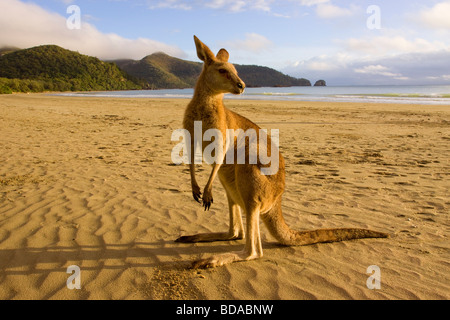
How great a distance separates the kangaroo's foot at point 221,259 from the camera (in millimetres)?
2740

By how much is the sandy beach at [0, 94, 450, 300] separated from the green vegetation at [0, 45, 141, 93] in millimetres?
69085

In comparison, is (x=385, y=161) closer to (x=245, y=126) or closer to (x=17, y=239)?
(x=245, y=126)

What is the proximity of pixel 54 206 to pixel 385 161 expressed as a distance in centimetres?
619

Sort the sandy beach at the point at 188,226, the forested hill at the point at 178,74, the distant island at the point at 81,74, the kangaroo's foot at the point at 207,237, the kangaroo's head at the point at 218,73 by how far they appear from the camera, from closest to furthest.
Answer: the sandy beach at the point at 188,226, the kangaroo's head at the point at 218,73, the kangaroo's foot at the point at 207,237, the distant island at the point at 81,74, the forested hill at the point at 178,74

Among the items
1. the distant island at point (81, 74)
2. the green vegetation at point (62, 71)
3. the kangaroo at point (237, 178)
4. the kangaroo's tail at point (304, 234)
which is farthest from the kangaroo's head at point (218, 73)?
the green vegetation at point (62, 71)

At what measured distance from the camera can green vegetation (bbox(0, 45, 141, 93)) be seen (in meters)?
76.0

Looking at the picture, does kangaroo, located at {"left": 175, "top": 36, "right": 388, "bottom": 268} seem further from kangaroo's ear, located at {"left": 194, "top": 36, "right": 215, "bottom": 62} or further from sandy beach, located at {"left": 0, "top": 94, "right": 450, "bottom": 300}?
sandy beach, located at {"left": 0, "top": 94, "right": 450, "bottom": 300}

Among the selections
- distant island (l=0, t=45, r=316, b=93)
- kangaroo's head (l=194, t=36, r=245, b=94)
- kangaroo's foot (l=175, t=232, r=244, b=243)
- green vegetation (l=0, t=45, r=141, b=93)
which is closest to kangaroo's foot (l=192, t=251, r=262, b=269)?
Answer: kangaroo's foot (l=175, t=232, r=244, b=243)

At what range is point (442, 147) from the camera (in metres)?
8.34

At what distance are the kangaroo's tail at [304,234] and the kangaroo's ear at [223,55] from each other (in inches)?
57.3

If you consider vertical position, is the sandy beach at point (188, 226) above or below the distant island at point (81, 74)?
below

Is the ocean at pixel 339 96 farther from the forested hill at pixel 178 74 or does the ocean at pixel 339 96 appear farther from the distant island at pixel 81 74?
the forested hill at pixel 178 74
